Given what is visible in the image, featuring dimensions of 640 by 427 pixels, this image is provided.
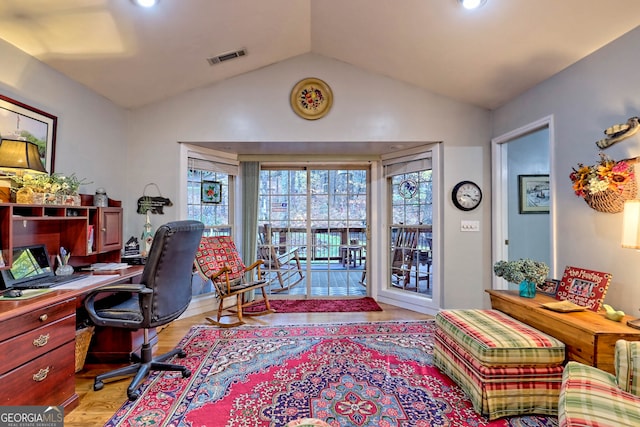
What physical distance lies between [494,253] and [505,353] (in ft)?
6.49

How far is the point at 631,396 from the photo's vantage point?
1.23 meters

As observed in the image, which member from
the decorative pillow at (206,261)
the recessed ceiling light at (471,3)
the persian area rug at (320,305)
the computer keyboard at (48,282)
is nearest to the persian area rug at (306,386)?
the decorative pillow at (206,261)

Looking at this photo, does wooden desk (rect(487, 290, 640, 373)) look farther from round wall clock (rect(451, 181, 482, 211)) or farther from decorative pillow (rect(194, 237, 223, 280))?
decorative pillow (rect(194, 237, 223, 280))

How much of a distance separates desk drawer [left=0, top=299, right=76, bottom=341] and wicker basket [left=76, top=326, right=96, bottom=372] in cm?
52

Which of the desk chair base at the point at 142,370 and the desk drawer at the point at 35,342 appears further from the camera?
the desk chair base at the point at 142,370

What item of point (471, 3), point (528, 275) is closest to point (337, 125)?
Answer: point (471, 3)

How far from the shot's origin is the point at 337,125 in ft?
11.4

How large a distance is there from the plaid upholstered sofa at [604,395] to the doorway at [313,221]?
9.78ft

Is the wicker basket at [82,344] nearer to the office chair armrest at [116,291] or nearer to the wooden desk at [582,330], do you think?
the office chair armrest at [116,291]

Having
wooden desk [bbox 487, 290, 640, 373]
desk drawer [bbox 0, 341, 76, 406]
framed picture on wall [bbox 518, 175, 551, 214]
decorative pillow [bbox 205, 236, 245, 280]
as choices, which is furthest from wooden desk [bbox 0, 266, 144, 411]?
framed picture on wall [bbox 518, 175, 551, 214]

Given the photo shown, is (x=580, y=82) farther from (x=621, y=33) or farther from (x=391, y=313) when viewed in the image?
(x=391, y=313)

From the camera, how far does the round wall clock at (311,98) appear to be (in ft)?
11.3

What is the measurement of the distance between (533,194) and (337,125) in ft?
8.48

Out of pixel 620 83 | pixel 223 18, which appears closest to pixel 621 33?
pixel 620 83
